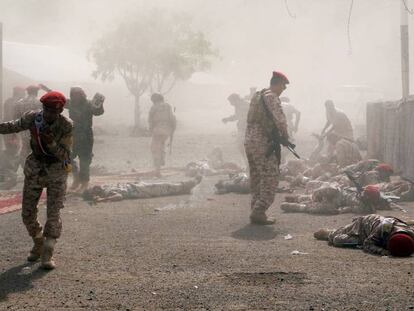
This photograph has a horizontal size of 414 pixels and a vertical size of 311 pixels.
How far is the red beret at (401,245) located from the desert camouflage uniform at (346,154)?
6.68 m

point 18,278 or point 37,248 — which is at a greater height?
point 37,248

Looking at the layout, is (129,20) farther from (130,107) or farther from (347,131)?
(347,131)

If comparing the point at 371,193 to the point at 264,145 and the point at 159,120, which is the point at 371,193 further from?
the point at 159,120

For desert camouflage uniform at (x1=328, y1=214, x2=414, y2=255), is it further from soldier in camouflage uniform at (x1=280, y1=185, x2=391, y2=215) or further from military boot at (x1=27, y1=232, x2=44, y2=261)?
military boot at (x1=27, y1=232, x2=44, y2=261)

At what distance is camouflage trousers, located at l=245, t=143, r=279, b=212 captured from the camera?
816cm

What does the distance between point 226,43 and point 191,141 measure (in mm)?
39533

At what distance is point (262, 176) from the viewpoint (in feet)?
26.9

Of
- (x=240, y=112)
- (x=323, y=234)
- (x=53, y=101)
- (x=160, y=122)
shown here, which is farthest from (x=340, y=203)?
(x=240, y=112)

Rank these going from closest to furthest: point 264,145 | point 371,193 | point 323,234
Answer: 1. point 323,234
2. point 264,145
3. point 371,193

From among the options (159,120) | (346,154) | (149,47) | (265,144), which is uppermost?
(149,47)

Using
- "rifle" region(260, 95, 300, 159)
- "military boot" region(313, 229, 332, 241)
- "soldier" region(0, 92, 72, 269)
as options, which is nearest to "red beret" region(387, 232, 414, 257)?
"military boot" region(313, 229, 332, 241)

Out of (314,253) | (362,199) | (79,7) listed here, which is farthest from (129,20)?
(314,253)

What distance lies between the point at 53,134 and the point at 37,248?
1.08 m

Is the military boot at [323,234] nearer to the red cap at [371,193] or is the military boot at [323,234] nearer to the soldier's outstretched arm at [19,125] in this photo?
the red cap at [371,193]
